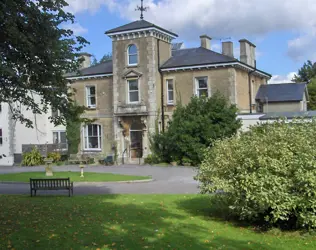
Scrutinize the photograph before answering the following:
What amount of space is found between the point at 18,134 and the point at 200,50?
18.5 metres

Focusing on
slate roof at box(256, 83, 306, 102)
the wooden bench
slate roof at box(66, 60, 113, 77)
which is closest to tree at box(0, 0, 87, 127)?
the wooden bench

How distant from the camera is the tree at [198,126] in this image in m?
29.5

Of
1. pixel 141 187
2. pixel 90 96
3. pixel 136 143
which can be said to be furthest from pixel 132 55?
pixel 141 187

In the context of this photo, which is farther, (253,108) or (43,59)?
(253,108)

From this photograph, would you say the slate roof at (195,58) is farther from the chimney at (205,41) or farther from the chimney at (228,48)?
the chimney at (228,48)

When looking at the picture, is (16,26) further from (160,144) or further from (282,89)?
(282,89)

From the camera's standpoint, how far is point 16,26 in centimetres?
1048

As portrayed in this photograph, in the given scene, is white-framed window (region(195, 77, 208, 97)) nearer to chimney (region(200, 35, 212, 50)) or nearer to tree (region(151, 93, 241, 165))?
tree (region(151, 93, 241, 165))

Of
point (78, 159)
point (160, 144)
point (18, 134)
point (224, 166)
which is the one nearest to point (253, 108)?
point (160, 144)

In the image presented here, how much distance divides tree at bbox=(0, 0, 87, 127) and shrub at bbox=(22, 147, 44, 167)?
25.2 meters

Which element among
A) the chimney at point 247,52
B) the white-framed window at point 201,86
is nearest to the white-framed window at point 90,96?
the white-framed window at point 201,86

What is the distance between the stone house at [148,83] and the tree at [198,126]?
246cm

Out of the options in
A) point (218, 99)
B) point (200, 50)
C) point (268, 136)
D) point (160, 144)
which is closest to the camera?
point (268, 136)

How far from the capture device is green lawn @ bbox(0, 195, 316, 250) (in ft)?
30.0
